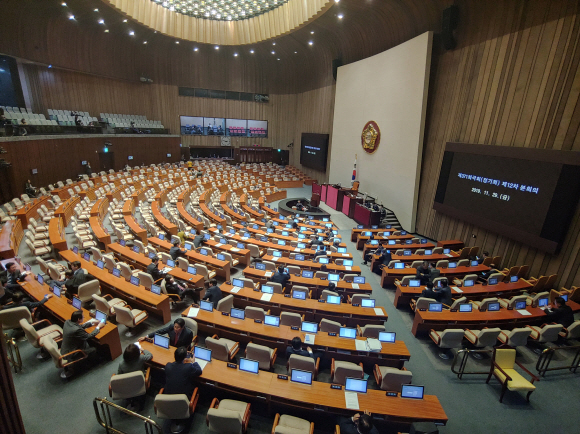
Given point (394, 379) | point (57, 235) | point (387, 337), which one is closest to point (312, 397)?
point (394, 379)

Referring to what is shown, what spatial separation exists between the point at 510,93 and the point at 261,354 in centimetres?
1127

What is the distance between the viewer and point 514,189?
9492 mm

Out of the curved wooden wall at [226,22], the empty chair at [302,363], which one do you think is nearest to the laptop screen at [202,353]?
the empty chair at [302,363]

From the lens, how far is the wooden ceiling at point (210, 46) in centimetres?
1442

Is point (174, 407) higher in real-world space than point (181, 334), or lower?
lower

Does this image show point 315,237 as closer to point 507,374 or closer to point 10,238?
point 507,374

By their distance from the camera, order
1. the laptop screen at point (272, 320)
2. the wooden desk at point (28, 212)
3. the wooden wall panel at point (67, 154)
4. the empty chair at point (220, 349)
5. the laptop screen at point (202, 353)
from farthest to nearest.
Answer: the wooden wall panel at point (67, 154) → the wooden desk at point (28, 212) → the laptop screen at point (272, 320) → the empty chair at point (220, 349) → the laptop screen at point (202, 353)

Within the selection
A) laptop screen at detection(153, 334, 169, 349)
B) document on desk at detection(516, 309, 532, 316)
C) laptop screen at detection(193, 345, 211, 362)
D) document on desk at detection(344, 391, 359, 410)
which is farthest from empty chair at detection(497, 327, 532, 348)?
laptop screen at detection(153, 334, 169, 349)

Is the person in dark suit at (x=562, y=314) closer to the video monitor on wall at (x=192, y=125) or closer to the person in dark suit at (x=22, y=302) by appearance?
the person in dark suit at (x=22, y=302)

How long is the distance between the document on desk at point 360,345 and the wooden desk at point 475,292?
9.22 ft

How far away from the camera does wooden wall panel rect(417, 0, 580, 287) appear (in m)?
8.38

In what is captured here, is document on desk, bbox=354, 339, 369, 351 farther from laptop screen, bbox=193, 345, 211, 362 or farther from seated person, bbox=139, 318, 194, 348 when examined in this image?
seated person, bbox=139, 318, 194, 348

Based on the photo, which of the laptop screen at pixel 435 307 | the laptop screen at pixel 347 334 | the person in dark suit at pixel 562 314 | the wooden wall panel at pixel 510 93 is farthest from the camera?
the wooden wall panel at pixel 510 93

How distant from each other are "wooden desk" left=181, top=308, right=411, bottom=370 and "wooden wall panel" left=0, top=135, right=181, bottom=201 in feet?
44.4
